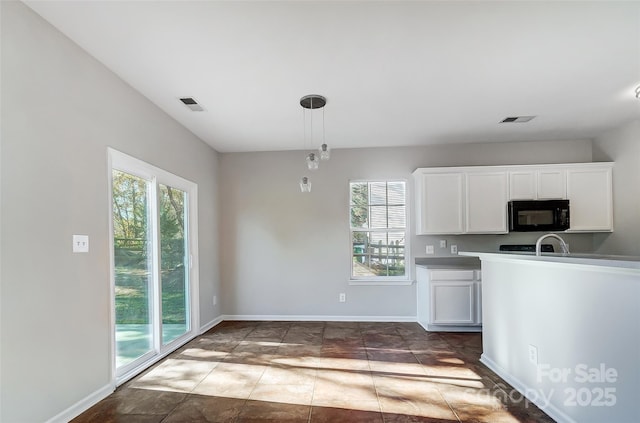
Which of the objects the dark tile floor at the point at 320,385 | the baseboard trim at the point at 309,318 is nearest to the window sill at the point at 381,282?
the baseboard trim at the point at 309,318

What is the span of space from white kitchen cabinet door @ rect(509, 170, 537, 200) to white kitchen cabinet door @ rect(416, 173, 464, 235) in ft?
2.18

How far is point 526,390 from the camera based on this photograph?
7.72ft

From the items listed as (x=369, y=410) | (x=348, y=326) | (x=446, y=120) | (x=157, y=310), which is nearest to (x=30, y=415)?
(x=157, y=310)

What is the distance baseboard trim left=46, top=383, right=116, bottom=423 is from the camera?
2.02m

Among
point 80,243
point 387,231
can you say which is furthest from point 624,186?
point 80,243

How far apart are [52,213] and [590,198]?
5694mm

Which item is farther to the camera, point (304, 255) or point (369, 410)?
point (304, 255)

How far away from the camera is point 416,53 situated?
91.5 inches

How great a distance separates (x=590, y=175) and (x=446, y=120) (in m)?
2.21

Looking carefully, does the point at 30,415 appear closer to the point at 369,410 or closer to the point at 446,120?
the point at 369,410

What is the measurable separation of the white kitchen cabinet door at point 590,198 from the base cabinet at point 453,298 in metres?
1.52

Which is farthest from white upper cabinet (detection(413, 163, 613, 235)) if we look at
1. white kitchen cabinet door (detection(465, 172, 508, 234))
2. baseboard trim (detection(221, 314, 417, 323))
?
baseboard trim (detection(221, 314, 417, 323))

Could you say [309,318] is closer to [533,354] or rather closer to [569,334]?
[533,354]

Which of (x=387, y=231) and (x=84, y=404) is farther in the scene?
(x=387, y=231)
